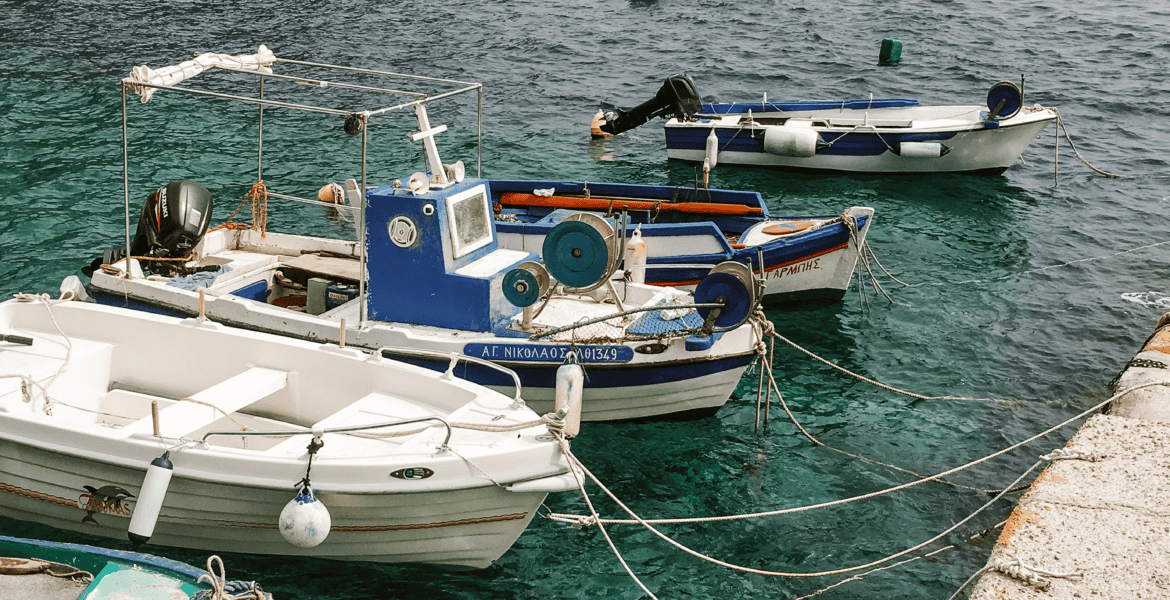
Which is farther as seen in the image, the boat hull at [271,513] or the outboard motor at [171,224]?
the outboard motor at [171,224]

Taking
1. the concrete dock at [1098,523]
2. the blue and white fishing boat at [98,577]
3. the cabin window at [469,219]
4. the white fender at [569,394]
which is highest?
Result: the cabin window at [469,219]

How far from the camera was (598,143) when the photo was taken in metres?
22.6

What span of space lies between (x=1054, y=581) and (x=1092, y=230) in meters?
13.1

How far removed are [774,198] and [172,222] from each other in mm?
11608

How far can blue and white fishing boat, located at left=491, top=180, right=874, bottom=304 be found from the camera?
14133 mm

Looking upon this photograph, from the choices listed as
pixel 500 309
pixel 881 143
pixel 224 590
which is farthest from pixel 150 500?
pixel 881 143

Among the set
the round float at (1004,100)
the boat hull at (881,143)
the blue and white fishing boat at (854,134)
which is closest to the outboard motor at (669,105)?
the blue and white fishing boat at (854,134)

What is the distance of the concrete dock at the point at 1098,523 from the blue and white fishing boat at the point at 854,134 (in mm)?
11092

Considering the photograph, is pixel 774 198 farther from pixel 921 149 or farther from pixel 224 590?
pixel 224 590

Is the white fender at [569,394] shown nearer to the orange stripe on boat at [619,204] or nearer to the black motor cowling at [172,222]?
the black motor cowling at [172,222]

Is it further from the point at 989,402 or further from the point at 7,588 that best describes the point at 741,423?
the point at 7,588

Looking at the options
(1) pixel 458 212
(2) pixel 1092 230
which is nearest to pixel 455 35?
(2) pixel 1092 230

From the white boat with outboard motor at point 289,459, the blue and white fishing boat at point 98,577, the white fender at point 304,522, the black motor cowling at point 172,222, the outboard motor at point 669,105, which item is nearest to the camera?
the blue and white fishing boat at point 98,577

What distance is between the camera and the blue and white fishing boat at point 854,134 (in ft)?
A: 67.7
